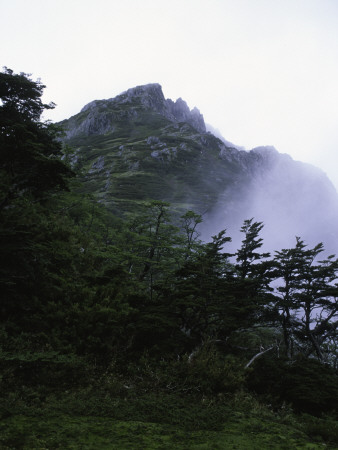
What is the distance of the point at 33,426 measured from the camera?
3160mm

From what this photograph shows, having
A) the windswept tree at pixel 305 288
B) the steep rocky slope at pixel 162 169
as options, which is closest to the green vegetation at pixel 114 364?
the windswept tree at pixel 305 288

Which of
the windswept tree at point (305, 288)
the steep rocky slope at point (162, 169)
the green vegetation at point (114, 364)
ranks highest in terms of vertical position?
the steep rocky slope at point (162, 169)

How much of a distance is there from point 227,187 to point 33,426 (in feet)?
561

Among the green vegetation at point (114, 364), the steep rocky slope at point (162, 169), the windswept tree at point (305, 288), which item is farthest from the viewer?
the steep rocky slope at point (162, 169)

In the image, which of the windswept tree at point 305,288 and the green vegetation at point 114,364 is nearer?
the green vegetation at point 114,364

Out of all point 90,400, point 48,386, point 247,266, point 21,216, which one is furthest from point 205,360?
point 247,266

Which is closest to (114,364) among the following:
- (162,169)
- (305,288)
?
(305,288)

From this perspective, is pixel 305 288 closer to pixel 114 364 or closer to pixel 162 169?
pixel 114 364

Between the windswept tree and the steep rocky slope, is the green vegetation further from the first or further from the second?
the steep rocky slope

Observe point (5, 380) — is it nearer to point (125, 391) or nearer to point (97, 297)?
point (125, 391)

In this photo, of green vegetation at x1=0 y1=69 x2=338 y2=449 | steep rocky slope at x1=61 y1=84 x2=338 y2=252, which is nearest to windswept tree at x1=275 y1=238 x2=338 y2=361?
green vegetation at x1=0 y1=69 x2=338 y2=449

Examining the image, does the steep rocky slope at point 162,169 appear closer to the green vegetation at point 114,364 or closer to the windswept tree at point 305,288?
the windswept tree at point 305,288

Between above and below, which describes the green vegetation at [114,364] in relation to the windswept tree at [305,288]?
below

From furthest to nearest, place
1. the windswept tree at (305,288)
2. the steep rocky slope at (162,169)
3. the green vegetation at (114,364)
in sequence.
A: the steep rocky slope at (162,169), the windswept tree at (305,288), the green vegetation at (114,364)
